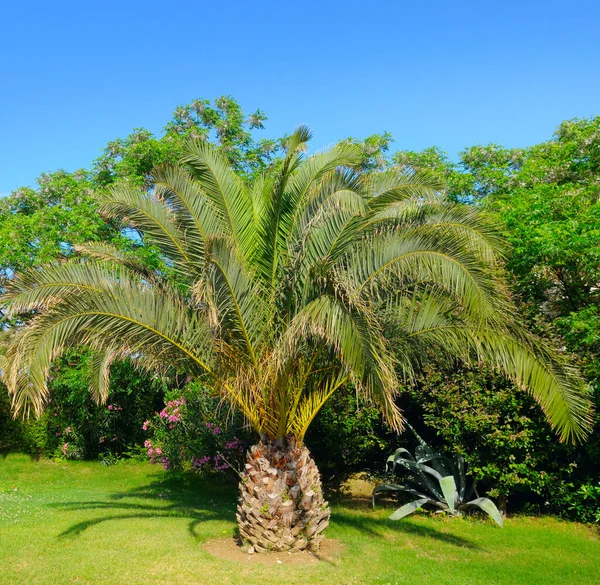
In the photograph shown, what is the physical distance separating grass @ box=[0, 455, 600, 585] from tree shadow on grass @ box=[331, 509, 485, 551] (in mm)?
16

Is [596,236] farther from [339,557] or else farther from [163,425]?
[163,425]

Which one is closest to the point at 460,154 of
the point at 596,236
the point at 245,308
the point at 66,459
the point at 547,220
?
the point at 547,220

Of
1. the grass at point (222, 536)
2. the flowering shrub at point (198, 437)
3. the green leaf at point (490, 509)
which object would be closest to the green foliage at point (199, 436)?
the flowering shrub at point (198, 437)

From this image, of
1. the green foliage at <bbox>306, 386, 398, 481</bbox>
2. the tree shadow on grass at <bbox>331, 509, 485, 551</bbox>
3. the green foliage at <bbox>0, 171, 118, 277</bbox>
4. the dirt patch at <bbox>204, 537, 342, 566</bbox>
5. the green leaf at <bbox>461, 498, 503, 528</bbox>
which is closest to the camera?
the dirt patch at <bbox>204, 537, 342, 566</bbox>

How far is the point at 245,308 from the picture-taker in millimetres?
6840

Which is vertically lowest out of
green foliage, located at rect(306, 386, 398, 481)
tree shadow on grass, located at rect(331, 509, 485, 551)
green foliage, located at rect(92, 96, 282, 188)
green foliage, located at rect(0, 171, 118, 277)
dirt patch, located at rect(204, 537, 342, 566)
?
dirt patch, located at rect(204, 537, 342, 566)

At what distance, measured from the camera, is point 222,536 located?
786cm

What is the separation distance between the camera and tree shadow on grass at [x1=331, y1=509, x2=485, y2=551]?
27.3ft

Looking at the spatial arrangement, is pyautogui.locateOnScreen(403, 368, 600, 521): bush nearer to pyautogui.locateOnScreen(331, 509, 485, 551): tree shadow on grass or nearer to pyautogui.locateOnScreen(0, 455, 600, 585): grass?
pyautogui.locateOnScreen(0, 455, 600, 585): grass

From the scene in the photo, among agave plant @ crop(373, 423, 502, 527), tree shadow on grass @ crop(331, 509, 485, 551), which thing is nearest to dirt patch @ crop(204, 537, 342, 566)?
tree shadow on grass @ crop(331, 509, 485, 551)

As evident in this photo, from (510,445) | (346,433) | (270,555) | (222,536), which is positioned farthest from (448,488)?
(222,536)

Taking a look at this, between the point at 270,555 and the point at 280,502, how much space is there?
2.08 ft

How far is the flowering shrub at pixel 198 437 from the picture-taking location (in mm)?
11641

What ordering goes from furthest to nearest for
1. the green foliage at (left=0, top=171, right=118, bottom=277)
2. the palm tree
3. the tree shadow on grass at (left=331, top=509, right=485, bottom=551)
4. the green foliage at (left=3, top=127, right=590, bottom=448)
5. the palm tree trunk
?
the green foliage at (left=0, top=171, right=118, bottom=277) → the tree shadow on grass at (left=331, top=509, right=485, bottom=551) → the palm tree trunk → the palm tree → the green foliage at (left=3, top=127, right=590, bottom=448)
